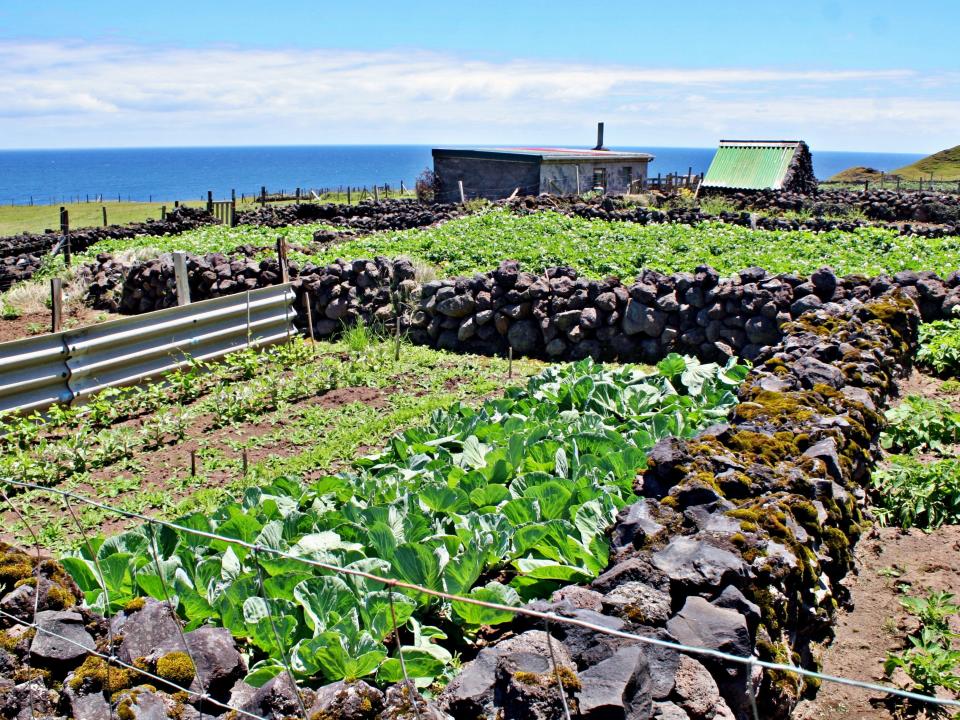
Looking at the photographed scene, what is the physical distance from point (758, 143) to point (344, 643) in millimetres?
41099

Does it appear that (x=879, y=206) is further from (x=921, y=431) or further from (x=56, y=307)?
(x=56, y=307)

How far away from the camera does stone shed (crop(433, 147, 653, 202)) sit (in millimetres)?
34719

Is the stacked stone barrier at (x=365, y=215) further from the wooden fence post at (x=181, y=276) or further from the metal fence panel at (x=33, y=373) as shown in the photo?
the metal fence panel at (x=33, y=373)

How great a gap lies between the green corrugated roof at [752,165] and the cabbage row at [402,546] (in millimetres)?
33699

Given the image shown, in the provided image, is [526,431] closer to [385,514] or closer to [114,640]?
[385,514]

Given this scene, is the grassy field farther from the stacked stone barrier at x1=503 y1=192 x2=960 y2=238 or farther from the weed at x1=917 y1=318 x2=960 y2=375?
the weed at x1=917 y1=318 x2=960 y2=375

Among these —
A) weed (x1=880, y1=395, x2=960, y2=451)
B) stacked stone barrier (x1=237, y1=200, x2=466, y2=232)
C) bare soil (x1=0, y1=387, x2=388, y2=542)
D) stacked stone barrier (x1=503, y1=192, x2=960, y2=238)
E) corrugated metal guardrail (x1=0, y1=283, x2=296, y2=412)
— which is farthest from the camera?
stacked stone barrier (x1=237, y1=200, x2=466, y2=232)

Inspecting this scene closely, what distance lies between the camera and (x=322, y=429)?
29.0ft

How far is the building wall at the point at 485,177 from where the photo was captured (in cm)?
3488

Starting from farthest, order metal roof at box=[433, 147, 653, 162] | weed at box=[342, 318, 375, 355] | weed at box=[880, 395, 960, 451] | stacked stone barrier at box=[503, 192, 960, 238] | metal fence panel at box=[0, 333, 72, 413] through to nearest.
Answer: metal roof at box=[433, 147, 653, 162], stacked stone barrier at box=[503, 192, 960, 238], weed at box=[342, 318, 375, 355], metal fence panel at box=[0, 333, 72, 413], weed at box=[880, 395, 960, 451]

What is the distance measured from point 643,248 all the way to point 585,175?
71.8 ft

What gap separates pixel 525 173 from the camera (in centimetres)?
3503

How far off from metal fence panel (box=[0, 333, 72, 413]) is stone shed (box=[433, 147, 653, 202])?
2621 centimetres

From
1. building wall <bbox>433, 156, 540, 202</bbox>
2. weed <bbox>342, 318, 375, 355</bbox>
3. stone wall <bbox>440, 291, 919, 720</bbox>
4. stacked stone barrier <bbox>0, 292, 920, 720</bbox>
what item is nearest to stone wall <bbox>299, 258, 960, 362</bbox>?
weed <bbox>342, 318, 375, 355</bbox>
